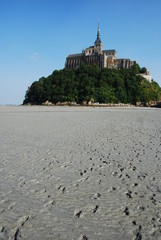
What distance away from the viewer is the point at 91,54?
10519 centimetres

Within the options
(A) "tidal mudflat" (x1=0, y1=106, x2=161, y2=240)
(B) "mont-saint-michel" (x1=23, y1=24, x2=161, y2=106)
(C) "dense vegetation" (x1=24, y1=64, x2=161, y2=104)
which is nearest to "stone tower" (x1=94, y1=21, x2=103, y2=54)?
(B) "mont-saint-michel" (x1=23, y1=24, x2=161, y2=106)

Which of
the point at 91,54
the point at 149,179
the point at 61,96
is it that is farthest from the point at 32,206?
the point at 91,54

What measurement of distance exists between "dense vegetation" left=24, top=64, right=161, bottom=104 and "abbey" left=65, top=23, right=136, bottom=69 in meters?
25.2

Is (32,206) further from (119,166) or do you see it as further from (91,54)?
(91,54)

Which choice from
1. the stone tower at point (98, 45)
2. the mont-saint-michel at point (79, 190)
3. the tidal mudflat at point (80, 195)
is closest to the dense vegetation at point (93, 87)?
the stone tower at point (98, 45)

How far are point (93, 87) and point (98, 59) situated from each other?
37.0 m

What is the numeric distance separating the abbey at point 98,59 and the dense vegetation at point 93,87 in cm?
2522

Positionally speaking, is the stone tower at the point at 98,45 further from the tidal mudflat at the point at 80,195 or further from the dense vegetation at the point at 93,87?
the tidal mudflat at the point at 80,195

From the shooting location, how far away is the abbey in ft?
321

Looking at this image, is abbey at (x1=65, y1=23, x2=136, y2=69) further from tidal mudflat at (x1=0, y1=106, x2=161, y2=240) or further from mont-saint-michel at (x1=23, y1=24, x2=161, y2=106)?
tidal mudflat at (x1=0, y1=106, x2=161, y2=240)

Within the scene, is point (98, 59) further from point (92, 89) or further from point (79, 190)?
point (79, 190)

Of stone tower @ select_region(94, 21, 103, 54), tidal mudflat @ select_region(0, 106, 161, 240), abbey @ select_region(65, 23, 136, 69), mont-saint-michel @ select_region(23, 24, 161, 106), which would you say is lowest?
tidal mudflat @ select_region(0, 106, 161, 240)

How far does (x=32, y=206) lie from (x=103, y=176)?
1.48 m

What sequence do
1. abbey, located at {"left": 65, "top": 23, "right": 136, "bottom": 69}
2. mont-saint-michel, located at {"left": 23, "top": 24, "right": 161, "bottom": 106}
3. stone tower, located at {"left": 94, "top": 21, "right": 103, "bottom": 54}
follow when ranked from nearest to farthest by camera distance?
mont-saint-michel, located at {"left": 23, "top": 24, "right": 161, "bottom": 106} → abbey, located at {"left": 65, "top": 23, "right": 136, "bottom": 69} → stone tower, located at {"left": 94, "top": 21, "right": 103, "bottom": 54}
